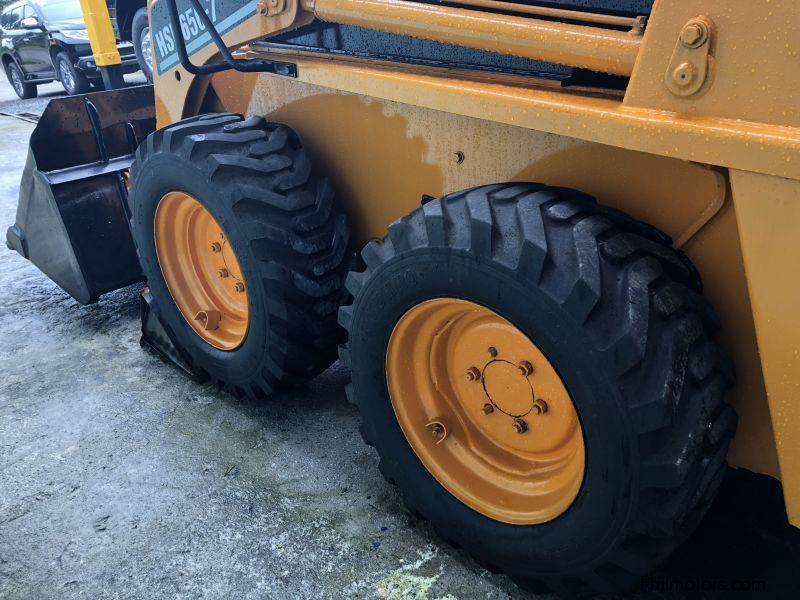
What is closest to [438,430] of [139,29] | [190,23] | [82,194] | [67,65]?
[190,23]

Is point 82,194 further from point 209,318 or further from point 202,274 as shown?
point 209,318

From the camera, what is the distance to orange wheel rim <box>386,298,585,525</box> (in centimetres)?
179

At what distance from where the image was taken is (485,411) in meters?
1.97

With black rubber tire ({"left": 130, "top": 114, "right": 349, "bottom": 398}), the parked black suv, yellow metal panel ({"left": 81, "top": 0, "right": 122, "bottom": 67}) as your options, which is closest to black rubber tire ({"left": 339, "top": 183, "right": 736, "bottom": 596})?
black rubber tire ({"left": 130, "top": 114, "right": 349, "bottom": 398})

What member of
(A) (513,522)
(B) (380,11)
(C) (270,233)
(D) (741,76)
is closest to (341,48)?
(B) (380,11)

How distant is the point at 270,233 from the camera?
7.59 feet

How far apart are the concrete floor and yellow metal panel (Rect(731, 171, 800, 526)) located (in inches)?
33.3

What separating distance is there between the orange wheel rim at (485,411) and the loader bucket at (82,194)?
2109 millimetres

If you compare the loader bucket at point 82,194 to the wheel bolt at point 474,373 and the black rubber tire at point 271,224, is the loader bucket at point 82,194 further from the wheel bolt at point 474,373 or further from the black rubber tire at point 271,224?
the wheel bolt at point 474,373

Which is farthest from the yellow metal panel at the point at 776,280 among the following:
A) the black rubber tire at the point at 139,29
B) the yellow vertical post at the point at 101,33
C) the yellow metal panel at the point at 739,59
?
the black rubber tire at the point at 139,29

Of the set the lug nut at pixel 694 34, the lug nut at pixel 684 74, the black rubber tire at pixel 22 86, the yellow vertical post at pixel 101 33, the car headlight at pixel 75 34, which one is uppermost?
the lug nut at pixel 694 34

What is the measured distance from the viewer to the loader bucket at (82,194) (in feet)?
11.0

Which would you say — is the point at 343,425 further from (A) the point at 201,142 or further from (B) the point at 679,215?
(B) the point at 679,215

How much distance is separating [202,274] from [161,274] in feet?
0.55
